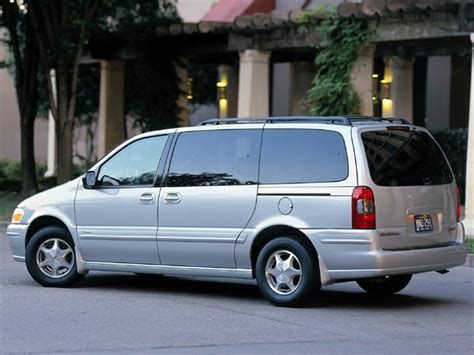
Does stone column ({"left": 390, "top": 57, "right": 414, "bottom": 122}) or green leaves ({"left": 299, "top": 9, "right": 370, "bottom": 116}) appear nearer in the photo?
green leaves ({"left": 299, "top": 9, "right": 370, "bottom": 116})

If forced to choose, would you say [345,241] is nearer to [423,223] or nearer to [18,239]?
[423,223]

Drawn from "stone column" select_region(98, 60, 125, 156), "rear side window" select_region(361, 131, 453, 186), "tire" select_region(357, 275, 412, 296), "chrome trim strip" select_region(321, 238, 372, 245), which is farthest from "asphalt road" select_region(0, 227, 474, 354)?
"stone column" select_region(98, 60, 125, 156)

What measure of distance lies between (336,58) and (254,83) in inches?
108

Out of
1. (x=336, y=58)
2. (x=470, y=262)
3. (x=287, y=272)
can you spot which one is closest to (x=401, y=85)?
(x=336, y=58)

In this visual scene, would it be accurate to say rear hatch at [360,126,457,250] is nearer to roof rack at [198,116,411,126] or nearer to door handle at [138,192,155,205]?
roof rack at [198,116,411,126]

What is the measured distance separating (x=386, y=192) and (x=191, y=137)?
7.50 feet

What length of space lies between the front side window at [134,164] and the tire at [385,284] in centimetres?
250

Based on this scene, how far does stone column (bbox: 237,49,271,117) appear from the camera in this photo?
2525 centimetres

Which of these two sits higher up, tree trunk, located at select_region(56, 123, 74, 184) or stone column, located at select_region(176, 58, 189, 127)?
stone column, located at select_region(176, 58, 189, 127)

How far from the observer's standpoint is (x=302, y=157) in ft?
35.7

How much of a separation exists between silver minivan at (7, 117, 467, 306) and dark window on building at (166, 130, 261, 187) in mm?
13

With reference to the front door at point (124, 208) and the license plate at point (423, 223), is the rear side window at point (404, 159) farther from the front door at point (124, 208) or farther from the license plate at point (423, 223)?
the front door at point (124, 208)

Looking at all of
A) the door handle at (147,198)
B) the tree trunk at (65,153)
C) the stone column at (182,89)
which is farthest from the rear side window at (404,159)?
the stone column at (182,89)

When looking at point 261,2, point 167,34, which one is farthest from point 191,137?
point 261,2
